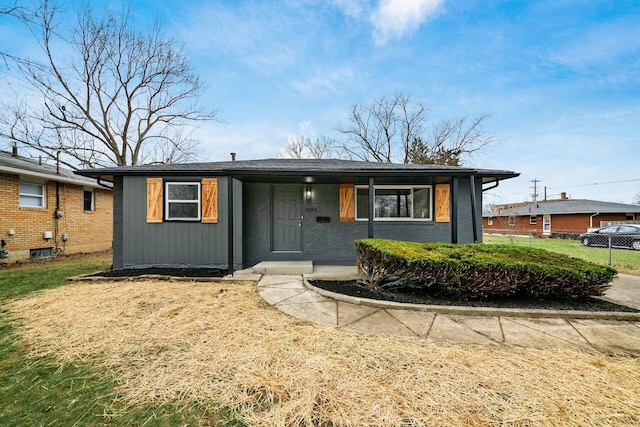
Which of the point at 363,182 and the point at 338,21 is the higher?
the point at 338,21

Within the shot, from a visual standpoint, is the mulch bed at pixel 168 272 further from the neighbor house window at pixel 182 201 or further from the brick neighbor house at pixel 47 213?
the brick neighbor house at pixel 47 213

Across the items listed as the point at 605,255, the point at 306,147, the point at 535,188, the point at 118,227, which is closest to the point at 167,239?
the point at 118,227

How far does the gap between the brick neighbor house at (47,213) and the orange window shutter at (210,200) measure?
3.23m

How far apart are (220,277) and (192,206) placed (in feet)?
6.85

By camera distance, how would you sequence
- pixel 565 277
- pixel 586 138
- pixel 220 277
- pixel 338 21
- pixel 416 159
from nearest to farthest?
pixel 565 277, pixel 220 277, pixel 338 21, pixel 586 138, pixel 416 159

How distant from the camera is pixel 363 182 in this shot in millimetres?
6375

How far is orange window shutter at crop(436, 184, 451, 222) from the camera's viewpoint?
6480mm

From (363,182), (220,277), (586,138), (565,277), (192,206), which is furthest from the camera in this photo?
(586,138)

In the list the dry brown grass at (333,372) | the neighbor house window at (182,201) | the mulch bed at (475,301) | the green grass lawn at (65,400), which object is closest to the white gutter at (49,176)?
the neighbor house window at (182,201)

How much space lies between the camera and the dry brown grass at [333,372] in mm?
1561

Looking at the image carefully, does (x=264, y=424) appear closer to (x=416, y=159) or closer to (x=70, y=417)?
(x=70, y=417)

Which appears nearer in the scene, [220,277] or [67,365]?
[67,365]

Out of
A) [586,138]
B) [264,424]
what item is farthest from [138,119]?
[586,138]

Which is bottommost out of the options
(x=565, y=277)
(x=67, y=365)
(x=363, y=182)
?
(x=67, y=365)
